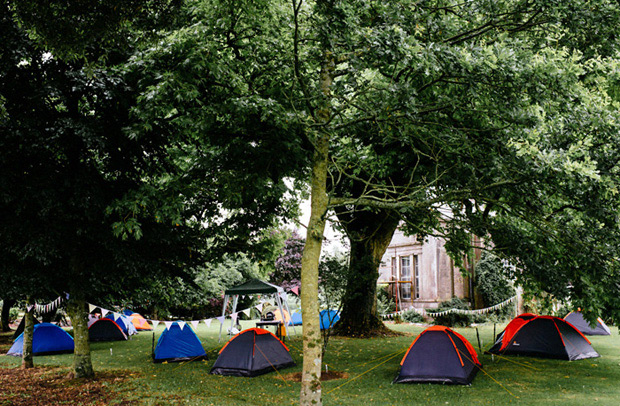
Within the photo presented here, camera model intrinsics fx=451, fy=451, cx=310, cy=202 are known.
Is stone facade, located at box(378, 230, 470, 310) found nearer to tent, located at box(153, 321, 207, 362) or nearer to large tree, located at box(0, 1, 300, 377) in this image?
tent, located at box(153, 321, 207, 362)

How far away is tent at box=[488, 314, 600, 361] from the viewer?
12641mm

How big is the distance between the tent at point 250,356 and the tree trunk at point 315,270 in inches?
161

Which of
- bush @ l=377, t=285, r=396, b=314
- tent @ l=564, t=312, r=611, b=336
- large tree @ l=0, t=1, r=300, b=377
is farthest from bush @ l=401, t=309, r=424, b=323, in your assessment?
large tree @ l=0, t=1, r=300, b=377

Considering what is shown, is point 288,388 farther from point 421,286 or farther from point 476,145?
point 421,286

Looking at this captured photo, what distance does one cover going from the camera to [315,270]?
7543mm

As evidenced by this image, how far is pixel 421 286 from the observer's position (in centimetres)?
2977

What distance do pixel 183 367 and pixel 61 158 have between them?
6.43 meters

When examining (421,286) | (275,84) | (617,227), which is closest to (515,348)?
(617,227)

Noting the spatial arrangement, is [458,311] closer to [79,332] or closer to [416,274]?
[416,274]

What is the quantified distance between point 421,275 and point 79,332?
23130 mm

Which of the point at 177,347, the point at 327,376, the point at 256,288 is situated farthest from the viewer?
the point at 256,288

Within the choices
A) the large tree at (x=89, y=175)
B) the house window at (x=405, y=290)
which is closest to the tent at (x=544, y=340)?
the large tree at (x=89, y=175)

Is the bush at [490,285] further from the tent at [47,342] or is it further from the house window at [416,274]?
the tent at [47,342]

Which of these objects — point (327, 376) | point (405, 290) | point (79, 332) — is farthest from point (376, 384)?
point (405, 290)
